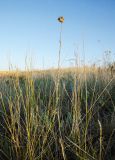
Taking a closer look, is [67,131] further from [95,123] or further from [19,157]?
[19,157]

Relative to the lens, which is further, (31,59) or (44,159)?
(31,59)

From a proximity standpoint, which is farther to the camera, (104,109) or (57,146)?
(104,109)

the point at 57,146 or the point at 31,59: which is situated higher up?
the point at 31,59

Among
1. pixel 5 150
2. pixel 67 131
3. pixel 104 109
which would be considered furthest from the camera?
pixel 104 109

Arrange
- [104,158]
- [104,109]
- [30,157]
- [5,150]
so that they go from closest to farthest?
[30,157], [104,158], [5,150], [104,109]

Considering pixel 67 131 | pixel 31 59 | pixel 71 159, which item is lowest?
pixel 71 159

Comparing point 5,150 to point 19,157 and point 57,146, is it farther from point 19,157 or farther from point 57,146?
point 57,146

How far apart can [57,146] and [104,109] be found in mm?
937

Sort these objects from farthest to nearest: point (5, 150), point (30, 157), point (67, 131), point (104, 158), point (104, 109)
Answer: point (104, 109), point (67, 131), point (5, 150), point (104, 158), point (30, 157)

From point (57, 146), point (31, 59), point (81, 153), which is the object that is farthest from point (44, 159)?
point (31, 59)

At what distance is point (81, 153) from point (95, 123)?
0.56m

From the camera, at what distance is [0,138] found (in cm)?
217

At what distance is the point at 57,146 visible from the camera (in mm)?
1892

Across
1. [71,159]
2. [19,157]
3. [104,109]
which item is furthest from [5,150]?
[104,109]
